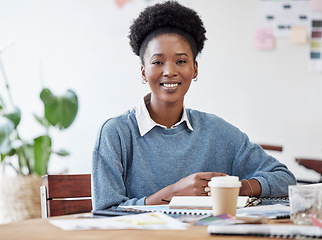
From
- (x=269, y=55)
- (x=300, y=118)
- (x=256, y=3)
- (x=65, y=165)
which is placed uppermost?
(x=256, y=3)

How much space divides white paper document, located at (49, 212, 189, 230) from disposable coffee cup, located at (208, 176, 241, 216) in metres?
0.11

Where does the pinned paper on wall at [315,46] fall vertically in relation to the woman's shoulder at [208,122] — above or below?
above

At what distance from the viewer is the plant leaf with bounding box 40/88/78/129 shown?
338cm

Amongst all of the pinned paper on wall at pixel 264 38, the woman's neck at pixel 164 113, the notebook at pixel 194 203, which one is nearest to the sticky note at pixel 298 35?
the pinned paper on wall at pixel 264 38

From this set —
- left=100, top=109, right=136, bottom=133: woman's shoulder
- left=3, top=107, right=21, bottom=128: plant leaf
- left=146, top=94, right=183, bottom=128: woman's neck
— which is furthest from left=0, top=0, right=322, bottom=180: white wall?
left=100, top=109, right=136, bottom=133: woman's shoulder

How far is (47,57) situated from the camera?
4031mm

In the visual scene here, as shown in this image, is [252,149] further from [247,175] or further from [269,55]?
[269,55]

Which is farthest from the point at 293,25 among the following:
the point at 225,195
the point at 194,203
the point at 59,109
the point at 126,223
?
the point at 126,223

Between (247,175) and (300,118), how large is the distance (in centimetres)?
206

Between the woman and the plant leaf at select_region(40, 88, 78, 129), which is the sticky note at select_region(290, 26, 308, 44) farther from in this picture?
the woman

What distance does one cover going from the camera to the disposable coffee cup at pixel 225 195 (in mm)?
1002

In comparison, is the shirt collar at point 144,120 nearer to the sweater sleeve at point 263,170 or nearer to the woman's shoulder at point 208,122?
the woman's shoulder at point 208,122

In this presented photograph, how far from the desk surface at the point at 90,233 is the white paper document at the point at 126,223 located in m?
0.02

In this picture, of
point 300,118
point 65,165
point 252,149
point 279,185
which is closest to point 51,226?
point 279,185
